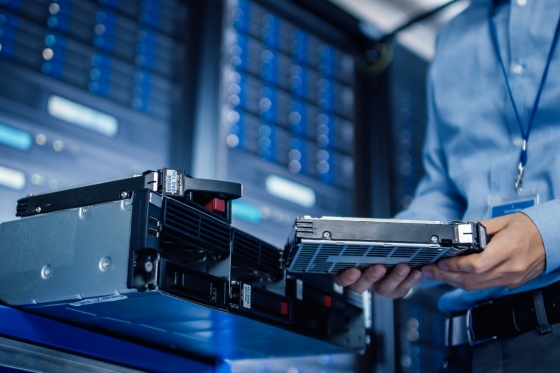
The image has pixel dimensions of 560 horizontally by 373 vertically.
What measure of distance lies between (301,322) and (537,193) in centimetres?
48

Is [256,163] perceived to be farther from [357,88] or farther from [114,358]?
[114,358]

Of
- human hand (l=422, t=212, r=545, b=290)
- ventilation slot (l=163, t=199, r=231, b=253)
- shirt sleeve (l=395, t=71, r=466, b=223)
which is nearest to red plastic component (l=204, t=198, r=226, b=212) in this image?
ventilation slot (l=163, t=199, r=231, b=253)

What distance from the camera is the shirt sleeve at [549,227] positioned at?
1045mm

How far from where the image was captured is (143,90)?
6.65 feet

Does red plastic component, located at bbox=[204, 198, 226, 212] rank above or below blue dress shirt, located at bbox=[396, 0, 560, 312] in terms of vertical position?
below

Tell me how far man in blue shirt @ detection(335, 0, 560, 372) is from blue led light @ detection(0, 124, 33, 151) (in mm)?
965

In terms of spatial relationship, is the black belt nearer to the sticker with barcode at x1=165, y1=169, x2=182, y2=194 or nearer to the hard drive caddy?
the hard drive caddy

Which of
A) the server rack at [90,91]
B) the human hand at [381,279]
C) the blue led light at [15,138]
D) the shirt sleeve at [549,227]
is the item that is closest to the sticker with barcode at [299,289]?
the human hand at [381,279]

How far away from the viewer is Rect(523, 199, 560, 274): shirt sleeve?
1045 millimetres

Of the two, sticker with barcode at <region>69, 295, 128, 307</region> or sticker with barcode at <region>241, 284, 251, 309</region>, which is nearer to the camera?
sticker with barcode at <region>69, 295, 128, 307</region>

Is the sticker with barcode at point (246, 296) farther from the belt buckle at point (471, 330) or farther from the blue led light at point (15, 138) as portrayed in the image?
the blue led light at point (15, 138)

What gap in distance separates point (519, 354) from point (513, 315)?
6 cm

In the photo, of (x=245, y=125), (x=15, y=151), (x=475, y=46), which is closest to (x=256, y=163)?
(x=245, y=125)

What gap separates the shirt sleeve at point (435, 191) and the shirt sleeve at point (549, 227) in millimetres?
339
